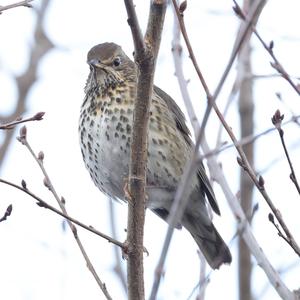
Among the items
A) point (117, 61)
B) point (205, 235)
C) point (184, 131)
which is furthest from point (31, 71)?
point (205, 235)

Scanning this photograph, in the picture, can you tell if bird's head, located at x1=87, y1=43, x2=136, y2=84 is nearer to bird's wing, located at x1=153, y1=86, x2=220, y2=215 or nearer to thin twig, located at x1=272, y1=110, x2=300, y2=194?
bird's wing, located at x1=153, y1=86, x2=220, y2=215

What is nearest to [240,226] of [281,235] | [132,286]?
[281,235]

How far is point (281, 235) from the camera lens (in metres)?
3.65

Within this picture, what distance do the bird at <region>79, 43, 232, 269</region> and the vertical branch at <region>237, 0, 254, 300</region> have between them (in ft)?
2.76

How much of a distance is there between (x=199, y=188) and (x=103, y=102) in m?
1.29

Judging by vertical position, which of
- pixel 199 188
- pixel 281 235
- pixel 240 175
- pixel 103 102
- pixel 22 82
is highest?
pixel 22 82

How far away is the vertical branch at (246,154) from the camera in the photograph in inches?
174

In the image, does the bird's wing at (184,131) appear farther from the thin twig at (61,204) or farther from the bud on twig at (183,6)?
the bud on twig at (183,6)

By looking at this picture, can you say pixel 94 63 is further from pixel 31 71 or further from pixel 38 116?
pixel 38 116

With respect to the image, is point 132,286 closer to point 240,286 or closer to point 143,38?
point 240,286

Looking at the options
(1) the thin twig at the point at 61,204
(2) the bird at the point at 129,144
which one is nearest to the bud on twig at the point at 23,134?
(1) the thin twig at the point at 61,204

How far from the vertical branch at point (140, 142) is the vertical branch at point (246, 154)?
0.64m

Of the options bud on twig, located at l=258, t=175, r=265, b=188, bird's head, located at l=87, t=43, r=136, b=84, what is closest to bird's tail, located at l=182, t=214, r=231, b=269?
bird's head, located at l=87, t=43, r=136, b=84

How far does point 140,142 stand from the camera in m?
4.19
